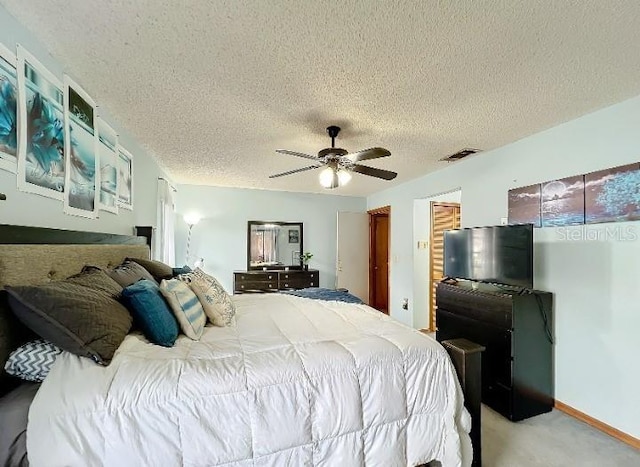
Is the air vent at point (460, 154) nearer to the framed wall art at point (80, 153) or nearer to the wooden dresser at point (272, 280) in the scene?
the wooden dresser at point (272, 280)

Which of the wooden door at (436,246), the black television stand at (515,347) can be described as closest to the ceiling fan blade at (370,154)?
the black television stand at (515,347)

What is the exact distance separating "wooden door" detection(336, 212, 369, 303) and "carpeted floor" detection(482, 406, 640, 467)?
3.50m

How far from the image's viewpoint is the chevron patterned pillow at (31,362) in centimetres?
105

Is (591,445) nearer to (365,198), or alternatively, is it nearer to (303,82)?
(303,82)

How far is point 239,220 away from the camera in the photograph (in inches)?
206

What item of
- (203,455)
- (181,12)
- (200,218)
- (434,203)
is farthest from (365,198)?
(203,455)

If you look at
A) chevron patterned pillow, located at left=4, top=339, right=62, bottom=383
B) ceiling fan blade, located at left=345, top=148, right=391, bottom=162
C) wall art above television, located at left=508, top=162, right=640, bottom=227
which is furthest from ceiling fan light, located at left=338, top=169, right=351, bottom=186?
chevron patterned pillow, located at left=4, top=339, right=62, bottom=383

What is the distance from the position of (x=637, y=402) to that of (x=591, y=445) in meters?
0.43

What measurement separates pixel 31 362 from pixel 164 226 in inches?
118

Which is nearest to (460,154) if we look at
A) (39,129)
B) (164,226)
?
(39,129)

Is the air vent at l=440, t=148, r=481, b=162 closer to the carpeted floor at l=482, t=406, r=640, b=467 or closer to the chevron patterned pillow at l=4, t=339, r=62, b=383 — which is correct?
the carpeted floor at l=482, t=406, r=640, b=467

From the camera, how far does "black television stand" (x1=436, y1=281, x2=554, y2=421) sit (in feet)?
7.64

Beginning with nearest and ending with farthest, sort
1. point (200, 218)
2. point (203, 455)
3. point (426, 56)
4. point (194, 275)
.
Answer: point (203, 455) < point (426, 56) < point (194, 275) < point (200, 218)

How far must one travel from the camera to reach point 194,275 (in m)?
2.03
